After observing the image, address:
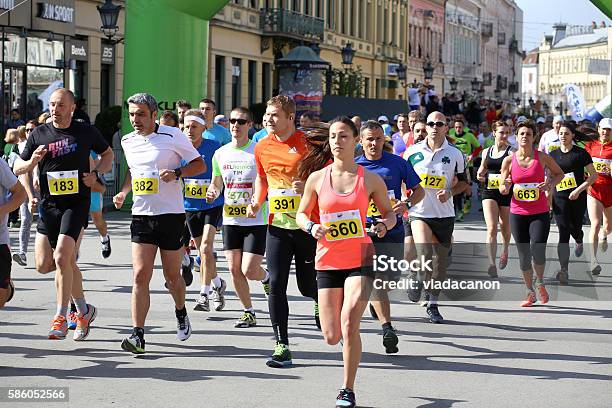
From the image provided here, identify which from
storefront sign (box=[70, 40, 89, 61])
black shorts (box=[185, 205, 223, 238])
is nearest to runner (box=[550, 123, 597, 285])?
black shorts (box=[185, 205, 223, 238])

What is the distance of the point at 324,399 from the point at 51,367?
1.96 metres

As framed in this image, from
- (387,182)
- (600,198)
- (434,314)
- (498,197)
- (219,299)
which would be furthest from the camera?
(600,198)

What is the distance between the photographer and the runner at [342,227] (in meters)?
7.73

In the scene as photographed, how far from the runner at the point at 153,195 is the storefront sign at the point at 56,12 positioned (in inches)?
824

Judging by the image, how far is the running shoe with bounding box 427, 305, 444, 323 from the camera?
441 inches

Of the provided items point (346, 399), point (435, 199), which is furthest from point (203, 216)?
point (346, 399)

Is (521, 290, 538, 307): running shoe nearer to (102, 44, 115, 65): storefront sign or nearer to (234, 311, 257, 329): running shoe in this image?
(234, 311, 257, 329): running shoe

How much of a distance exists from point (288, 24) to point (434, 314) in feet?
125

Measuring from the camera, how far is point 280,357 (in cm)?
882

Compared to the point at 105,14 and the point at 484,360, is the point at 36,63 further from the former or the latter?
the point at 484,360

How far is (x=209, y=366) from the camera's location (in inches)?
348

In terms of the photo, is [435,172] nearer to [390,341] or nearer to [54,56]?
[390,341]

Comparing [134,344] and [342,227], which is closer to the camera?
[342,227]

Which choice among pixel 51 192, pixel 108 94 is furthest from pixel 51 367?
pixel 108 94
